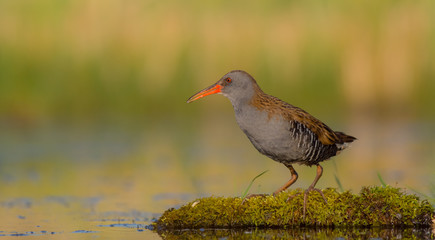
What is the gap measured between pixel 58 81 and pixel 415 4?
331 inches

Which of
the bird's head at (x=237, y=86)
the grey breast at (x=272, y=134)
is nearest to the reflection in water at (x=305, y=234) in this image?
the grey breast at (x=272, y=134)

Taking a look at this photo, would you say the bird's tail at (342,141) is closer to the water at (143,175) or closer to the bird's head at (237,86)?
the water at (143,175)

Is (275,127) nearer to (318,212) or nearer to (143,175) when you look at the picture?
(318,212)

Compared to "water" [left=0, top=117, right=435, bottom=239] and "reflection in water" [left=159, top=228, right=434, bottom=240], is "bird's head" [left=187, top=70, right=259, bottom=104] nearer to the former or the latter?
"water" [left=0, top=117, right=435, bottom=239]

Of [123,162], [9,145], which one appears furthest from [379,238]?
[9,145]

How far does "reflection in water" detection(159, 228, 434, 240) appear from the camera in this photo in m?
7.98

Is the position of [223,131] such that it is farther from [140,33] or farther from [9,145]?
[9,145]

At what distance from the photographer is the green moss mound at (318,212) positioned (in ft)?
27.6

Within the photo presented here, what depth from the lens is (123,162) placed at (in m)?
15.2

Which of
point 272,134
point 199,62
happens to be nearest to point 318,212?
point 272,134

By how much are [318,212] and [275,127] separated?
914 mm

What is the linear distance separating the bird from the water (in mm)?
482

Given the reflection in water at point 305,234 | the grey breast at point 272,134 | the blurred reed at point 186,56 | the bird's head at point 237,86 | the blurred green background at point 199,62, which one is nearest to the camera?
the reflection in water at point 305,234

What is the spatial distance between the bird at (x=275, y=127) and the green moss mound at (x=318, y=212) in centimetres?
14
